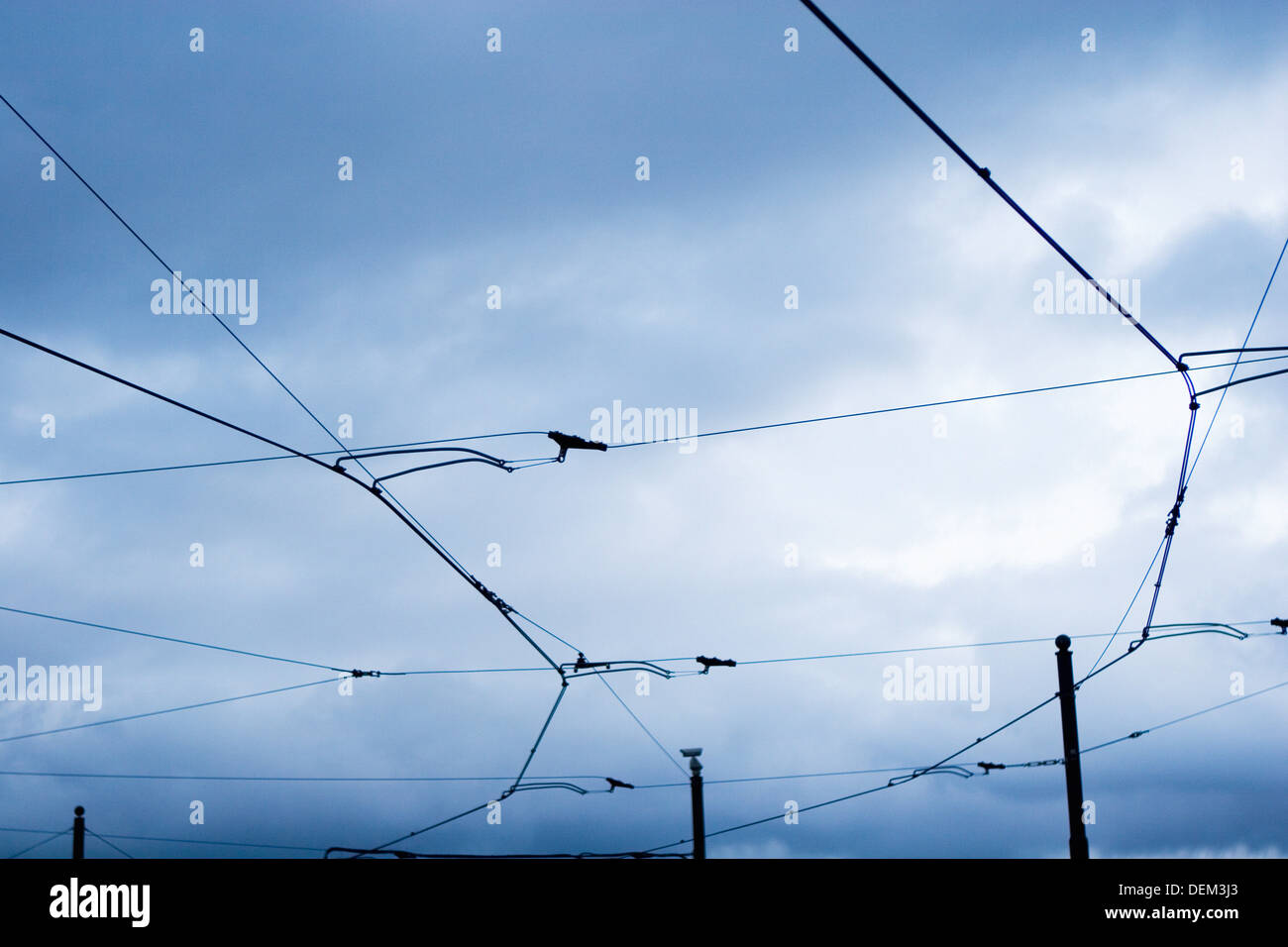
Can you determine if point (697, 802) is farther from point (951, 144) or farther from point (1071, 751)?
point (951, 144)

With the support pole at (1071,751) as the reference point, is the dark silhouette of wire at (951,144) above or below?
above

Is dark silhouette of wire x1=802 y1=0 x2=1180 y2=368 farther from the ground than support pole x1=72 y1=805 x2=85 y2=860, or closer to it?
farther from the ground

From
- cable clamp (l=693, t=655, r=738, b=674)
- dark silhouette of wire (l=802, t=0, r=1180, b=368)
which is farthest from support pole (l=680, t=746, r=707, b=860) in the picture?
dark silhouette of wire (l=802, t=0, r=1180, b=368)

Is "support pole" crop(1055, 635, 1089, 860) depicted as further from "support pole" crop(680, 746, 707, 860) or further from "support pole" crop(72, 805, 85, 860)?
"support pole" crop(72, 805, 85, 860)

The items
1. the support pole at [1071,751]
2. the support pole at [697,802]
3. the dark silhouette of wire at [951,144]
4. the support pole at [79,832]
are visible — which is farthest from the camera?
the support pole at [79,832]

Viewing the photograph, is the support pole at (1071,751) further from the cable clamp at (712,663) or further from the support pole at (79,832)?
the support pole at (79,832)

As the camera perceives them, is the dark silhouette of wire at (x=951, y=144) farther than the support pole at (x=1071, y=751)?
No

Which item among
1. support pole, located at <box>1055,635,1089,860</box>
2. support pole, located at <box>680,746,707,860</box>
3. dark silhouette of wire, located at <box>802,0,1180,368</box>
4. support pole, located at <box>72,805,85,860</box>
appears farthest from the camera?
support pole, located at <box>72,805,85,860</box>

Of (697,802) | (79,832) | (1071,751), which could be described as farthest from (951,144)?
(79,832)

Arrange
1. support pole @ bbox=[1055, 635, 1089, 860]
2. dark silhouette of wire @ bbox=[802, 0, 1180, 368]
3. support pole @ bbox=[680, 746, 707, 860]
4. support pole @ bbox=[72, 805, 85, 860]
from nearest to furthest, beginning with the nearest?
dark silhouette of wire @ bbox=[802, 0, 1180, 368] → support pole @ bbox=[1055, 635, 1089, 860] → support pole @ bbox=[680, 746, 707, 860] → support pole @ bbox=[72, 805, 85, 860]

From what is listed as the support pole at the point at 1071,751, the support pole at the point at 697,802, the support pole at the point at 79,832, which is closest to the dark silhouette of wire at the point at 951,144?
the support pole at the point at 1071,751
